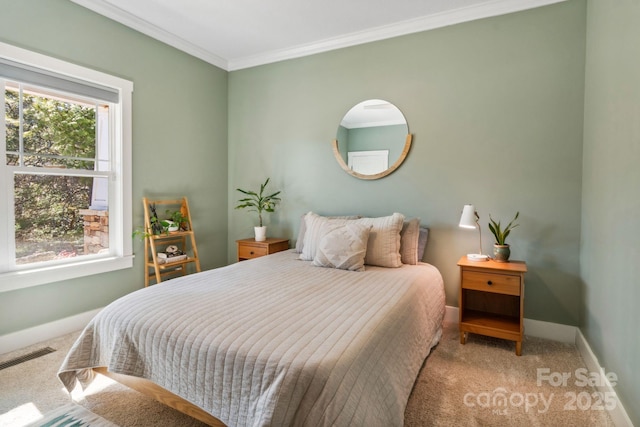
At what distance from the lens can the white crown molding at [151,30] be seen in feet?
9.18

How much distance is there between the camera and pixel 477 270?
8.23 ft

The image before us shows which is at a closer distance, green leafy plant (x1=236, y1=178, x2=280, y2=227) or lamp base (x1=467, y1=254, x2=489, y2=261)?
lamp base (x1=467, y1=254, x2=489, y2=261)

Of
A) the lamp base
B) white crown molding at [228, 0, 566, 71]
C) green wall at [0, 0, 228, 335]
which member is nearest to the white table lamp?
the lamp base

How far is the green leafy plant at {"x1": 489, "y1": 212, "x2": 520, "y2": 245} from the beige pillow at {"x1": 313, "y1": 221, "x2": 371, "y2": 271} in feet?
3.26

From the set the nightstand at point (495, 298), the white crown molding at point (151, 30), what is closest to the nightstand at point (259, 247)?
the nightstand at point (495, 298)

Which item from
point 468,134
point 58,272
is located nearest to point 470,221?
point 468,134

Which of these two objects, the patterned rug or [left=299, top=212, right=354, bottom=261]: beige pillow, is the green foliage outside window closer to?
the patterned rug

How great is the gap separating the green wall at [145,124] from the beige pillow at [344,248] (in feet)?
5.99

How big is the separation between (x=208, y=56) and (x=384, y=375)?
3779 millimetres

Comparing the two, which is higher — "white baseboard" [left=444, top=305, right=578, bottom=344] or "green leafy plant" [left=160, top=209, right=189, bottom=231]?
"green leafy plant" [left=160, top=209, right=189, bottom=231]

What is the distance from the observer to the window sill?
2.40 m

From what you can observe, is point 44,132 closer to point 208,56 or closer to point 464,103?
point 208,56

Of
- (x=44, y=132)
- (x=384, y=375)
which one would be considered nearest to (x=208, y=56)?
(x=44, y=132)

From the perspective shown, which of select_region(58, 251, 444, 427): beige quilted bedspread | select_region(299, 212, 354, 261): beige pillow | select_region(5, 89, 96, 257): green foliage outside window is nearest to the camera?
select_region(58, 251, 444, 427): beige quilted bedspread
